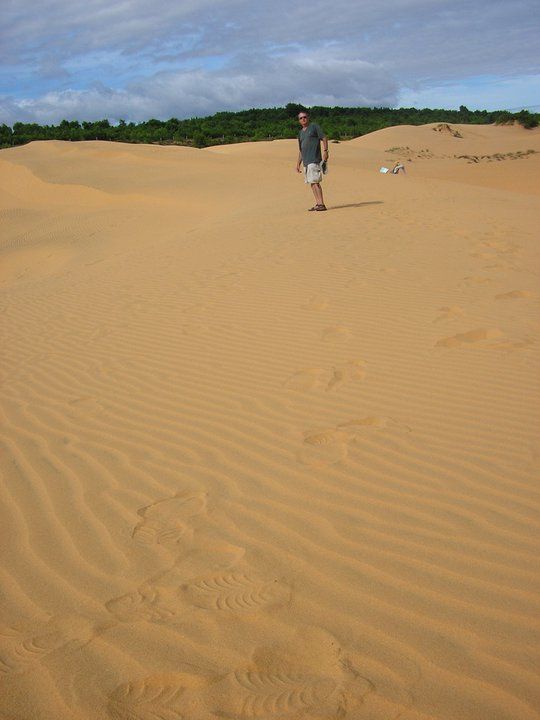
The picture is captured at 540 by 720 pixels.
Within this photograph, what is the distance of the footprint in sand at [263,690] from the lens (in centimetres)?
203

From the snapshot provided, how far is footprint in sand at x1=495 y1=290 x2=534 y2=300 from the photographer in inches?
254

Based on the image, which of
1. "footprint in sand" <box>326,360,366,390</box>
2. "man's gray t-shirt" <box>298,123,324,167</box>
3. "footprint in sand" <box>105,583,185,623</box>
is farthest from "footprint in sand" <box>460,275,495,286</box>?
"footprint in sand" <box>105,583,185,623</box>

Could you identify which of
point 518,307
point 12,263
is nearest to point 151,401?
point 518,307

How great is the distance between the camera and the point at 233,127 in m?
51.6

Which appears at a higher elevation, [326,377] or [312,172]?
[312,172]

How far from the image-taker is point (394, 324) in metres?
5.96

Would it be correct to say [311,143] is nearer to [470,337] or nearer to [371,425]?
[470,337]

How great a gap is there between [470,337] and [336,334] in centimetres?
118

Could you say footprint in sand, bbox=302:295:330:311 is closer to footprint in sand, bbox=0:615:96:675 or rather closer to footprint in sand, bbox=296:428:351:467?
footprint in sand, bbox=296:428:351:467

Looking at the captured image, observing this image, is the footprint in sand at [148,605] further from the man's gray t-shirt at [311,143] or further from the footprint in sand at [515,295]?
the man's gray t-shirt at [311,143]

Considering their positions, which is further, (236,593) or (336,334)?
(336,334)

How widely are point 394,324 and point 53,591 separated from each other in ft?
13.5

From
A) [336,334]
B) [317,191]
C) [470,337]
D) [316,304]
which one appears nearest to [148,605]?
[336,334]

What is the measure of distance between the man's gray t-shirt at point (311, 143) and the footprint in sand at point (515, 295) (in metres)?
6.00
